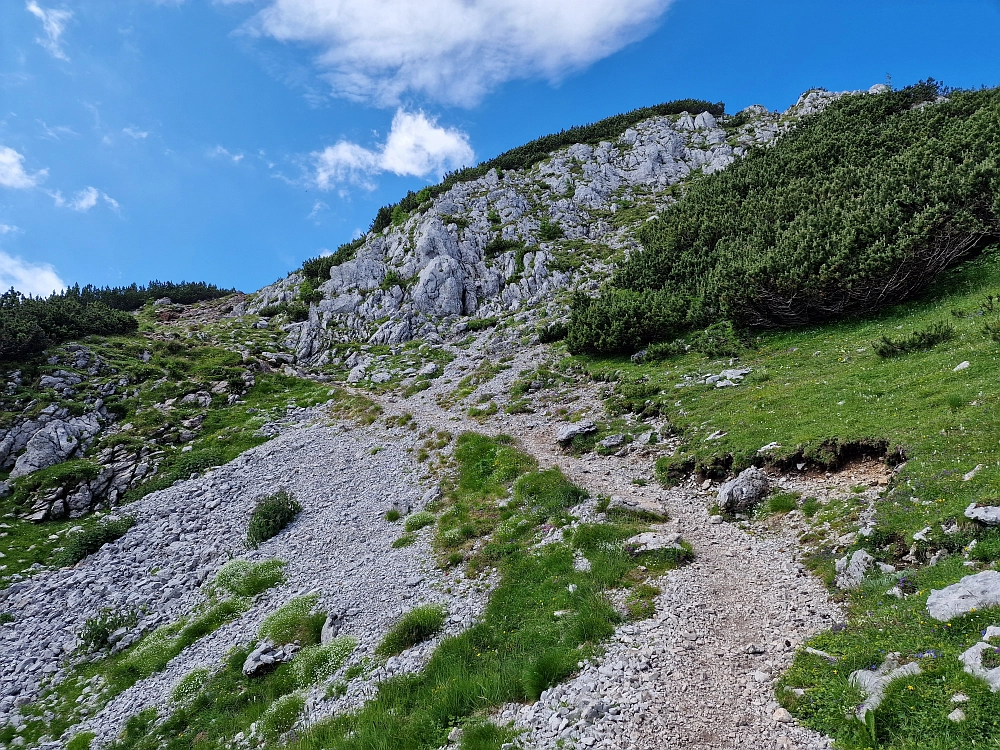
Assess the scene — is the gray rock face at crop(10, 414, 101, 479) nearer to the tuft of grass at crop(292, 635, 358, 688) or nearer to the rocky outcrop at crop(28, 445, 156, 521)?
the rocky outcrop at crop(28, 445, 156, 521)

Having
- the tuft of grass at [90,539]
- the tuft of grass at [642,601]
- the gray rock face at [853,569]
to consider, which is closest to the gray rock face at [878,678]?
the gray rock face at [853,569]

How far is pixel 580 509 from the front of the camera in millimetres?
17969

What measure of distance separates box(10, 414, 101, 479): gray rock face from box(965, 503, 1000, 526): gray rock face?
46214 mm

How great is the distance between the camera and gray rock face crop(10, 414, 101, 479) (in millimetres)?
32250

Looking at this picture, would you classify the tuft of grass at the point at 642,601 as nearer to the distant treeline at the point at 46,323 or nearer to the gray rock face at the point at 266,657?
the gray rock face at the point at 266,657

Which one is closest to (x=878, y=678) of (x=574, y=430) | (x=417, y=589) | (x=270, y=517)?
(x=417, y=589)

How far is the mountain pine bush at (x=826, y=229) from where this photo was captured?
91.6 feet

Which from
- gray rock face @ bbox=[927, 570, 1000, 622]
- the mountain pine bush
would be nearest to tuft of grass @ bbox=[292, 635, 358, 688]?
gray rock face @ bbox=[927, 570, 1000, 622]

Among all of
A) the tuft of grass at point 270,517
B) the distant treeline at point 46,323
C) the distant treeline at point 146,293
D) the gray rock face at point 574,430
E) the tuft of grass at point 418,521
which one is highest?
the distant treeline at point 146,293

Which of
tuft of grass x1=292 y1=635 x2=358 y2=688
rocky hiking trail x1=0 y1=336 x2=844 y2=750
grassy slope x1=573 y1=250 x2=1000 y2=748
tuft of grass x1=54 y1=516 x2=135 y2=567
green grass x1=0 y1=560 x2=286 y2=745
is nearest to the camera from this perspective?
grassy slope x1=573 y1=250 x2=1000 y2=748

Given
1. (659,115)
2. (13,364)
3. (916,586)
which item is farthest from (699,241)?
(659,115)

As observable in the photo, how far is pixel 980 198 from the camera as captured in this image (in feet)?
94.7

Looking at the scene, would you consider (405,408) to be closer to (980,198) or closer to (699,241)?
(699,241)

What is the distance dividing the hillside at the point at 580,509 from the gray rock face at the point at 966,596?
0.27 feet
